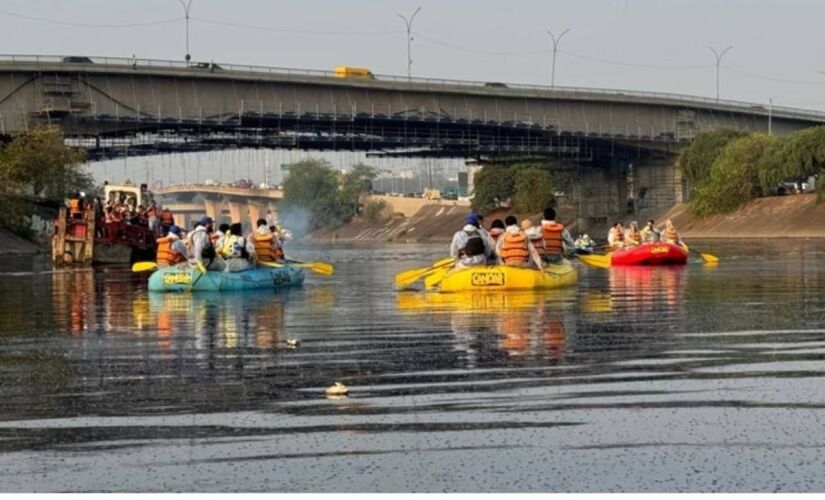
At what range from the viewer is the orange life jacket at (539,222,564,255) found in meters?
37.8

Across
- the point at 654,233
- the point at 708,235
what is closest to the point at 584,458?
the point at 654,233

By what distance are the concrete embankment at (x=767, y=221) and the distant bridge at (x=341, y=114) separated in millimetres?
10568

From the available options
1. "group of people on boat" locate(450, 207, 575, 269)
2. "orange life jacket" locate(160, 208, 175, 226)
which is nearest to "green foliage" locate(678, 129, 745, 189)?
"orange life jacket" locate(160, 208, 175, 226)

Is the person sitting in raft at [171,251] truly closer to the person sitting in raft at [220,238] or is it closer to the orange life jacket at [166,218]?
the person sitting in raft at [220,238]

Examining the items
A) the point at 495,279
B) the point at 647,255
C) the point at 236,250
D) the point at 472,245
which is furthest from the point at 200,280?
the point at 647,255

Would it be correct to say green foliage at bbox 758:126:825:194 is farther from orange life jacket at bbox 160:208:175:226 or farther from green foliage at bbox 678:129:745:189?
orange life jacket at bbox 160:208:175:226

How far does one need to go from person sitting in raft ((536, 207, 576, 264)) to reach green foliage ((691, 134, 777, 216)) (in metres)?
93.2

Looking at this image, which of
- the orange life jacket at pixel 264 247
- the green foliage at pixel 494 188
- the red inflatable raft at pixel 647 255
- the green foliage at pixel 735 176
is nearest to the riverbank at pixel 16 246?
the red inflatable raft at pixel 647 255

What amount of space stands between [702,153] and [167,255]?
9855 centimetres

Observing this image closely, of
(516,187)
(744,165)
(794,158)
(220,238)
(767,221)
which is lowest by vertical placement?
(767,221)

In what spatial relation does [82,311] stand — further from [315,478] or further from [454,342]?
[315,478]

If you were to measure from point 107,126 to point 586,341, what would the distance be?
8821cm

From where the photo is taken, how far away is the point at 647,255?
5159 centimetres

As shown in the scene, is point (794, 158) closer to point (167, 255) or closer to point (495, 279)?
point (167, 255)
